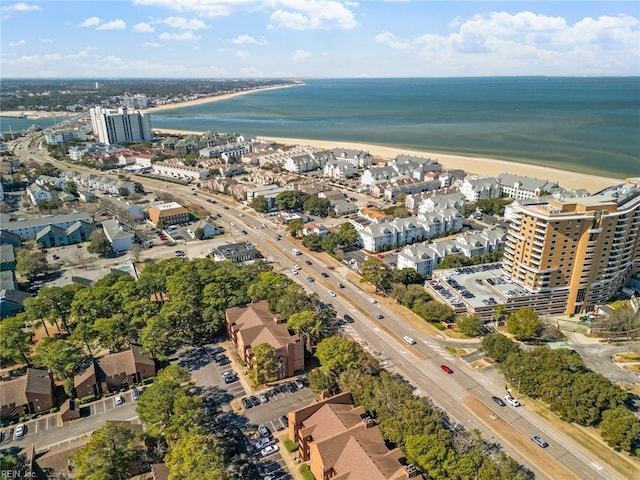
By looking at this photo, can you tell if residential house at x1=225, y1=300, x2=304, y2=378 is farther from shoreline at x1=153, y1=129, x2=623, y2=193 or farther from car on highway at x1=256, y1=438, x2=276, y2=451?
shoreline at x1=153, y1=129, x2=623, y2=193

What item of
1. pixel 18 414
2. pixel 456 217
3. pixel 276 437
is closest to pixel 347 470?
pixel 276 437

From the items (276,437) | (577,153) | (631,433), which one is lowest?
(276,437)

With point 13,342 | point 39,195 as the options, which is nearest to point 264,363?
point 13,342

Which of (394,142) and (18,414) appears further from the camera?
(394,142)

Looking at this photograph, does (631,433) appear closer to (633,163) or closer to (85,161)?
Answer: (633,163)

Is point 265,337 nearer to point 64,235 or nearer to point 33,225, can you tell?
point 64,235

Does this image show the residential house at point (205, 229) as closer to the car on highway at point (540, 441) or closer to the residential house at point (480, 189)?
the residential house at point (480, 189)

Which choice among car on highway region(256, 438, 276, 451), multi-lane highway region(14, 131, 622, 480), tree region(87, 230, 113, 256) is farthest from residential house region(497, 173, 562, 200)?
tree region(87, 230, 113, 256)
